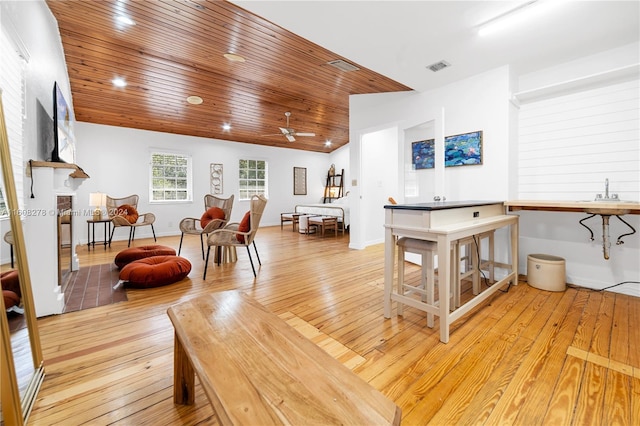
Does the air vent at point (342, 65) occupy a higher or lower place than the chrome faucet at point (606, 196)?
higher

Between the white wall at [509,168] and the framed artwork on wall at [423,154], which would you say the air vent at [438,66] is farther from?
the framed artwork on wall at [423,154]

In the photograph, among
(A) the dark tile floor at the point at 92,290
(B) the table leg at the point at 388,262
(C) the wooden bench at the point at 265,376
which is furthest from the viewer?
(A) the dark tile floor at the point at 92,290

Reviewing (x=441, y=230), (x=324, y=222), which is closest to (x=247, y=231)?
(x=441, y=230)

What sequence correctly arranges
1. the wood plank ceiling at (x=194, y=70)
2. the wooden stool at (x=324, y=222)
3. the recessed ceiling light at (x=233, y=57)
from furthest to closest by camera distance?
the wooden stool at (x=324, y=222)
the recessed ceiling light at (x=233, y=57)
the wood plank ceiling at (x=194, y=70)

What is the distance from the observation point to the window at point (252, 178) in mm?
7918

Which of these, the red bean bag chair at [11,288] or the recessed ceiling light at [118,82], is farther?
the recessed ceiling light at [118,82]

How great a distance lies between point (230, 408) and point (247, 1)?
251 centimetres

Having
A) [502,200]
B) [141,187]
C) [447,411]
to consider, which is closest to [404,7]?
[502,200]

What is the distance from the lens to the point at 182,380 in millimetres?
1301

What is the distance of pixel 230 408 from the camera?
71 centimetres

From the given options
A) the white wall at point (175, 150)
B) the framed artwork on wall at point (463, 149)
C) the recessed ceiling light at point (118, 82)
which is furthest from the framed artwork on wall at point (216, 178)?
the framed artwork on wall at point (463, 149)

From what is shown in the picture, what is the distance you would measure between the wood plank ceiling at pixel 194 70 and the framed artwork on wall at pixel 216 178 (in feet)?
3.41

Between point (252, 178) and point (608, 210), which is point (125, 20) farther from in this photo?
point (252, 178)

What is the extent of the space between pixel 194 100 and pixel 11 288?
4.44 metres
